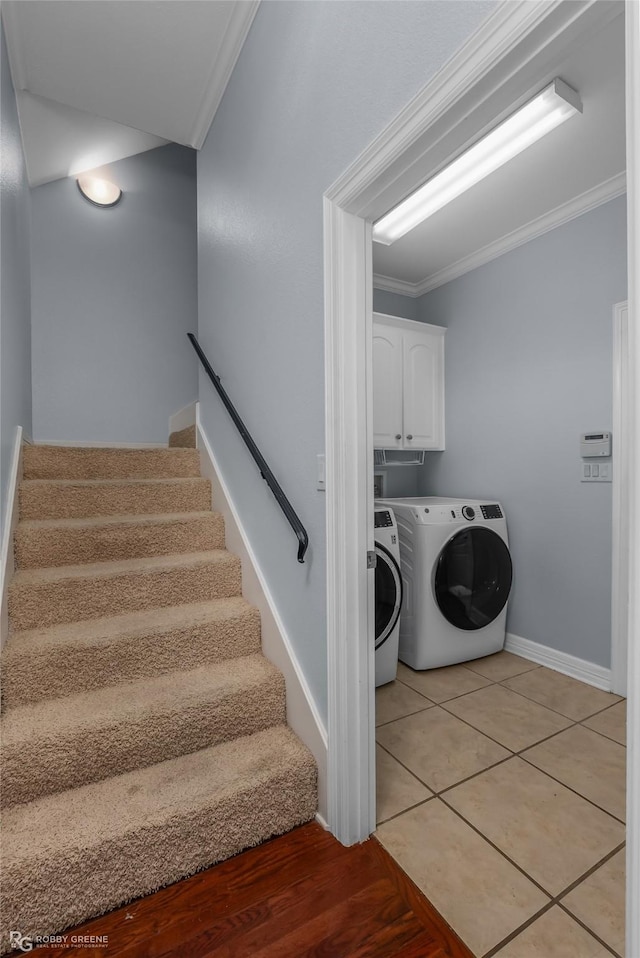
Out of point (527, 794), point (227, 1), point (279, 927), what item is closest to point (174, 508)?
point (279, 927)

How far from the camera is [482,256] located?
9.92 feet

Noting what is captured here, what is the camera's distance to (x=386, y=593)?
2.35 m

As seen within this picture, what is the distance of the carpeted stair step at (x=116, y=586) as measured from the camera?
1707 millimetres

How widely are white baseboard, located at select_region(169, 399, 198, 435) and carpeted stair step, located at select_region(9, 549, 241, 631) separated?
150cm

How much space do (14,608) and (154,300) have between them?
2803mm

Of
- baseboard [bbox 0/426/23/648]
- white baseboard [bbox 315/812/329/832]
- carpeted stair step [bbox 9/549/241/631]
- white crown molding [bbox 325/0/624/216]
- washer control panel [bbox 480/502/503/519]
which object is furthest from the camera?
washer control panel [bbox 480/502/503/519]

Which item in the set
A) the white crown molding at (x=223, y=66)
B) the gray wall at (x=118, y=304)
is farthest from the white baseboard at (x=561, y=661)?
the white crown molding at (x=223, y=66)

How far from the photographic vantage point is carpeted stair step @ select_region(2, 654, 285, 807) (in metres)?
1.32

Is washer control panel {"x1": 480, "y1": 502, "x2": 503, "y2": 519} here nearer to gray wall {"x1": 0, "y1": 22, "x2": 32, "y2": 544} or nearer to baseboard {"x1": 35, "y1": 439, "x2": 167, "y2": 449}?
baseboard {"x1": 35, "y1": 439, "x2": 167, "y2": 449}

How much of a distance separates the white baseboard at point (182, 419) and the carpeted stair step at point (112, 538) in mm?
1183

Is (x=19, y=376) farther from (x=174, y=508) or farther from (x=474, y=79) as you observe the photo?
(x=474, y=79)

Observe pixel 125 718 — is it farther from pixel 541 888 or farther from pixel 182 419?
pixel 182 419

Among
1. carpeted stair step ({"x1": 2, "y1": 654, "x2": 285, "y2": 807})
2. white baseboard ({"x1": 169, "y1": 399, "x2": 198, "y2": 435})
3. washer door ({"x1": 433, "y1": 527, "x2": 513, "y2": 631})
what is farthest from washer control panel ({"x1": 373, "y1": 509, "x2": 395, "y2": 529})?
white baseboard ({"x1": 169, "y1": 399, "x2": 198, "y2": 435})

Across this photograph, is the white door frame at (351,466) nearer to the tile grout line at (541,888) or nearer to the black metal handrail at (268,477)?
the black metal handrail at (268,477)
